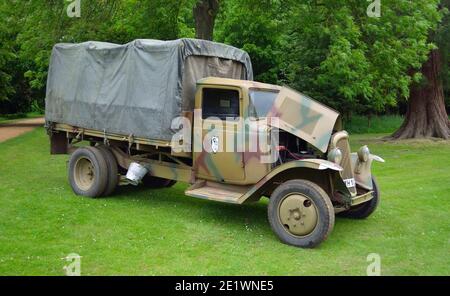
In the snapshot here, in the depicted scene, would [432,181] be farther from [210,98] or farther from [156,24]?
[156,24]

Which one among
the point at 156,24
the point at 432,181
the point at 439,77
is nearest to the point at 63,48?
the point at 156,24

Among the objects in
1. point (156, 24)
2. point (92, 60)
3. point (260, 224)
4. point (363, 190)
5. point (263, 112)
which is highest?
point (156, 24)

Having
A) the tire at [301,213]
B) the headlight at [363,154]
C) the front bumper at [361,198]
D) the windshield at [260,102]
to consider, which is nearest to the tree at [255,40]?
the windshield at [260,102]

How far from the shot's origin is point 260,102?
809 centimetres

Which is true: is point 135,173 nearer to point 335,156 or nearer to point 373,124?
point 335,156

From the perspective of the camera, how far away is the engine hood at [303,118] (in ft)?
24.5

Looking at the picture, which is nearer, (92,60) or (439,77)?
(92,60)

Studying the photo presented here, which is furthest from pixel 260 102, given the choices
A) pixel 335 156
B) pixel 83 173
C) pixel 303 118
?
pixel 83 173

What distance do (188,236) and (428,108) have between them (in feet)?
59.2

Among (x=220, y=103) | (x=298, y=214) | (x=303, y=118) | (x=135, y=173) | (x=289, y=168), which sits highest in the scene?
(x=220, y=103)

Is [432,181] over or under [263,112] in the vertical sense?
under

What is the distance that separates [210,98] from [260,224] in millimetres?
2124

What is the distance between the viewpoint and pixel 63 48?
33.9 feet

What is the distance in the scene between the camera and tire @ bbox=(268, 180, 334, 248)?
6.88 meters
